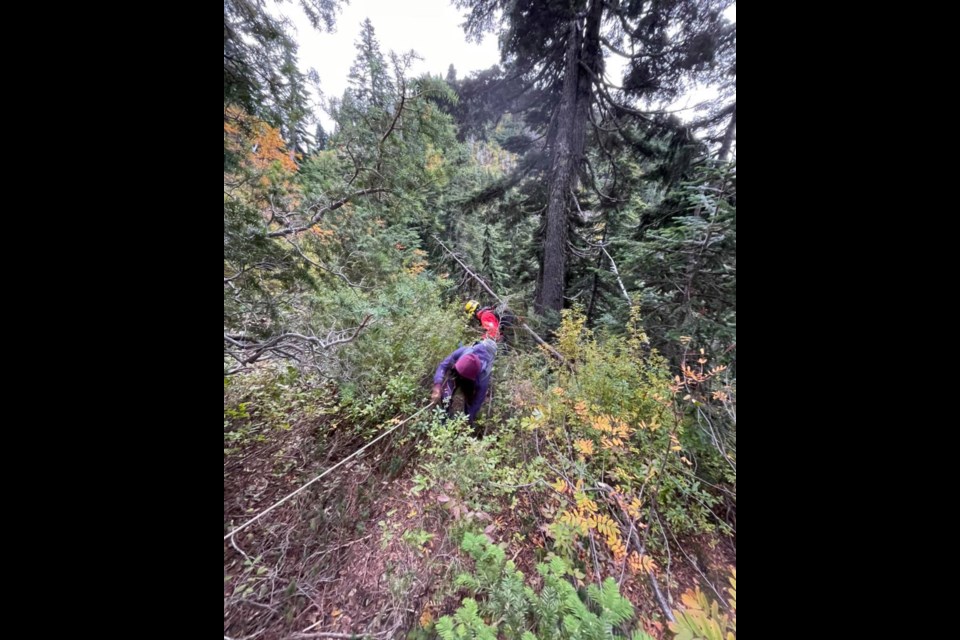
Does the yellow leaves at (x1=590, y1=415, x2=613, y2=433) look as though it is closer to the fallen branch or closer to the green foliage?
the green foliage

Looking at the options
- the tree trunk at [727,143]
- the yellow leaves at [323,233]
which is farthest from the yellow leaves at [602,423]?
the yellow leaves at [323,233]

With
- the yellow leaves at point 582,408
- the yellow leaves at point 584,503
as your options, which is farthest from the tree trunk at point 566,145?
the yellow leaves at point 584,503

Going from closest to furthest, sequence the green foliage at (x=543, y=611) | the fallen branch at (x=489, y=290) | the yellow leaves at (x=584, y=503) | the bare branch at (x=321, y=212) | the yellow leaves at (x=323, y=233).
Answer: the green foliage at (x=543, y=611)
the yellow leaves at (x=584, y=503)
the bare branch at (x=321, y=212)
the yellow leaves at (x=323, y=233)
the fallen branch at (x=489, y=290)

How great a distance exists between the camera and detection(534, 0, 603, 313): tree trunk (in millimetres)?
3447

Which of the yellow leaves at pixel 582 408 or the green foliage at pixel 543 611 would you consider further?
the yellow leaves at pixel 582 408

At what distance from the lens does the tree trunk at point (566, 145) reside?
3.45 metres

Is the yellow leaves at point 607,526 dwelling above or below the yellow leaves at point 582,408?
below

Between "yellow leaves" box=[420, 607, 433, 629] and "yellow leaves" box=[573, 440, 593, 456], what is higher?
"yellow leaves" box=[573, 440, 593, 456]

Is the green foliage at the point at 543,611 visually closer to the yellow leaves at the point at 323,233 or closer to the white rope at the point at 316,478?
the white rope at the point at 316,478

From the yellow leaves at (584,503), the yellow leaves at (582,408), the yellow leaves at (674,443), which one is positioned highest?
the yellow leaves at (582,408)

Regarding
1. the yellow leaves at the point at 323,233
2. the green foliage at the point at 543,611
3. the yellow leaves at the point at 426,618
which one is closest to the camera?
the green foliage at the point at 543,611

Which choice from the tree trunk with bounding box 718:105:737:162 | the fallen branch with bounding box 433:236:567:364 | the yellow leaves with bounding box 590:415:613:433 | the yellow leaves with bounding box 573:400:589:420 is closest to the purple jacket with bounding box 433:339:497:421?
the fallen branch with bounding box 433:236:567:364
